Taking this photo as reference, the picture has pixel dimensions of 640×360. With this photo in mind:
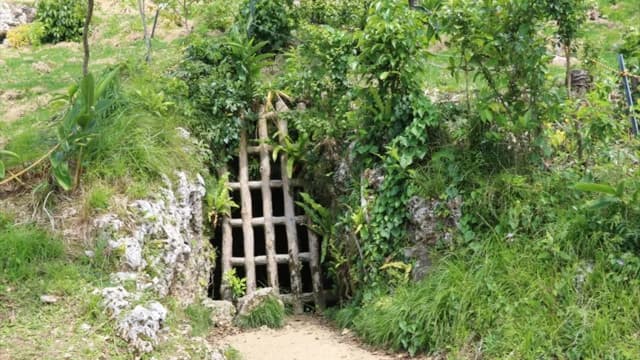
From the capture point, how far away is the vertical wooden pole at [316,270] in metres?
7.14

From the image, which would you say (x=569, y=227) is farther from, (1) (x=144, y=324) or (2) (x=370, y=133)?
(1) (x=144, y=324)

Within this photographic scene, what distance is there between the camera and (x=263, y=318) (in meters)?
6.42

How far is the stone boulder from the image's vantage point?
1175 cm

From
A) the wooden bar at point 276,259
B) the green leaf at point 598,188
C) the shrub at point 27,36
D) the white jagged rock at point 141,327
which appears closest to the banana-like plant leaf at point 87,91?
the white jagged rock at point 141,327

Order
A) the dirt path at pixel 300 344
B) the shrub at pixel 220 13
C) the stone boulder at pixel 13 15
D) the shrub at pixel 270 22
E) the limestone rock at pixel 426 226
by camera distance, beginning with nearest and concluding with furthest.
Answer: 1. the dirt path at pixel 300 344
2. the limestone rock at pixel 426 226
3. the shrub at pixel 270 22
4. the shrub at pixel 220 13
5. the stone boulder at pixel 13 15

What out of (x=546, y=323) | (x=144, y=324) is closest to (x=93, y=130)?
(x=144, y=324)

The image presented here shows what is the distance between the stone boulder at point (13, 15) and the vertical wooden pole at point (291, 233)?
23.4 feet

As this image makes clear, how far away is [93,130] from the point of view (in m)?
5.54

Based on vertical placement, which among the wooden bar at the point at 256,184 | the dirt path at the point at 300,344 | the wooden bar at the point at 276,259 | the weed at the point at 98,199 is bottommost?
the dirt path at the point at 300,344

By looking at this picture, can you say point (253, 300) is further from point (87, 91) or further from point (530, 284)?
point (530, 284)

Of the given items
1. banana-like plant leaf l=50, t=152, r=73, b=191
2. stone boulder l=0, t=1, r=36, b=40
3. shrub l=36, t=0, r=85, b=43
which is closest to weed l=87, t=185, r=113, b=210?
banana-like plant leaf l=50, t=152, r=73, b=191

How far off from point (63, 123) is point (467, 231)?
365 cm

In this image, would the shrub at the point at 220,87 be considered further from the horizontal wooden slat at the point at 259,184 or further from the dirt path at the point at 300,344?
the dirt path at the point at 300,344

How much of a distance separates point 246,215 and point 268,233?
0.33 meters
